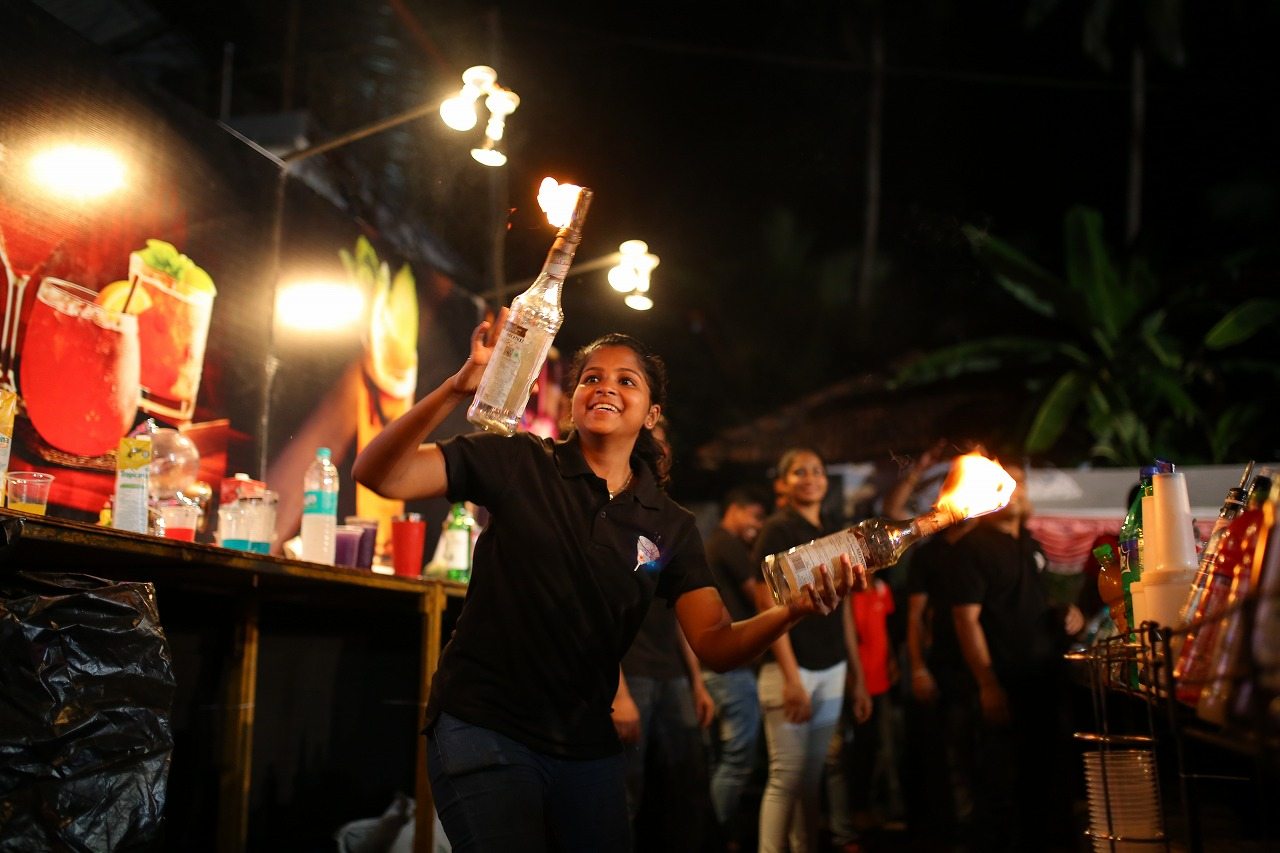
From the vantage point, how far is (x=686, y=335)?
17.8m

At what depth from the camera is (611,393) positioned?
10.2ft

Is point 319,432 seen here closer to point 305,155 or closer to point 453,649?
point 305,155

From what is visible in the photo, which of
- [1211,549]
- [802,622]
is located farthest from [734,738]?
[1211,549]

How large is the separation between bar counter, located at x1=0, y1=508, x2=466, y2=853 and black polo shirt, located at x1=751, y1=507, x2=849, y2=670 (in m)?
1.66

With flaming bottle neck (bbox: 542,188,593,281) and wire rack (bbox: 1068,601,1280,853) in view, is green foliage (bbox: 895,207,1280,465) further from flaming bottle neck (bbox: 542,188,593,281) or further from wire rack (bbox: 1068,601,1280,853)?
flaming bottle neck (bbox: 542,188,593,281)

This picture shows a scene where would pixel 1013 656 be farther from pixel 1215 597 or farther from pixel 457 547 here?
pixel 1215 597

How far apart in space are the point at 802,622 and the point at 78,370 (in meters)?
3.68

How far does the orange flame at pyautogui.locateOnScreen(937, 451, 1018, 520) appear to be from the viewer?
8.77 ft

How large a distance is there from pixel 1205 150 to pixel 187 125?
17098 mm

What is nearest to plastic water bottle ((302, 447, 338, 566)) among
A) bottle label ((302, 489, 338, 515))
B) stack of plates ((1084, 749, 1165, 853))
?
bottle label ((302, 489, 338, 515))

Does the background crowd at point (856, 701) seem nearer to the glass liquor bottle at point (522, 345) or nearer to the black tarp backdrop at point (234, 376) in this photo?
the black tarp backdrop at point (234, 376)

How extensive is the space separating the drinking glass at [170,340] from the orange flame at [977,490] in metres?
3.69

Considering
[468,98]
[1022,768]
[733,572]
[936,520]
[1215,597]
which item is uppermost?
[468,98]

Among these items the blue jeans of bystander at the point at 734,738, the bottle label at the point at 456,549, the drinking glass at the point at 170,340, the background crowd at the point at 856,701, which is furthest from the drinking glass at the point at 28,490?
the blue jeans of bystander at the point at 734,738
